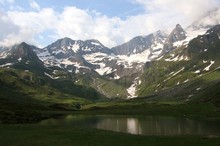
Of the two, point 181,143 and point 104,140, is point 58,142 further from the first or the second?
point 181,143

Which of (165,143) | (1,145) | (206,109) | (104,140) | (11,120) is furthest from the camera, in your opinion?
(206,109)

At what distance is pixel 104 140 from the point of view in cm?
6203

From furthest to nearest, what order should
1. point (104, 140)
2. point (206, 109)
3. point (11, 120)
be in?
point (206, 109) → point (11, 120) → point (104, 140)

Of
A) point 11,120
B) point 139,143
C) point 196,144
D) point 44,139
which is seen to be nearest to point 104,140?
point 139,143

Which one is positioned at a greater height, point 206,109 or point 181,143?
point 206,109

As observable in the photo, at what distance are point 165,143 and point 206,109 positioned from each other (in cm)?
14677

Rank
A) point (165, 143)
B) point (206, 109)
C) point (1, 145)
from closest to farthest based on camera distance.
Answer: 1. point (1, 145)
2. point (165, 143)
3. point (206, 109)

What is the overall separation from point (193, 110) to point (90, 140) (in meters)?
146

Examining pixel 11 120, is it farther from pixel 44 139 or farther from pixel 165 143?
pixel 165 143

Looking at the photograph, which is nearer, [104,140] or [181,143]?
[181,143]

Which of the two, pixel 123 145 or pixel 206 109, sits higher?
pixel 206 109

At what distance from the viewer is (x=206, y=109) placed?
196250mm

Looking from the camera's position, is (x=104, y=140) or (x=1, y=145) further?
(x=104, y=140)

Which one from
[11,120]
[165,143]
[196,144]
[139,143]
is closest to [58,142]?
[139,143]
